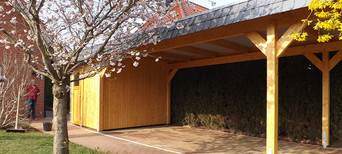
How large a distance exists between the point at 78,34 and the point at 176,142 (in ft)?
10.8

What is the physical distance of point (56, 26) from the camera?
15.7 ft

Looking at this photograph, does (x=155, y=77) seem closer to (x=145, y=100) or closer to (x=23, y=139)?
(x=145, y=100)

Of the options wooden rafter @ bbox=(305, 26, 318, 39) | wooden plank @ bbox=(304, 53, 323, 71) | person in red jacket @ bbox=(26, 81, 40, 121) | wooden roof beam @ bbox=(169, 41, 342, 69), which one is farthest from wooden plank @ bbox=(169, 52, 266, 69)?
person in red jacket @ bbox=(26, 81, 40, 121)

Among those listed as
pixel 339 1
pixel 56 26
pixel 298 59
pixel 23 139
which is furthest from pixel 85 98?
pixel 339 1

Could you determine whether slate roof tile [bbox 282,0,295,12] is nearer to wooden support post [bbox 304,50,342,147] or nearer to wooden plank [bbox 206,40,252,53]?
wooden plank [bbox 206,40,252,53]

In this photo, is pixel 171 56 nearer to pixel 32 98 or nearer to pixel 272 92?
pixel 272 92

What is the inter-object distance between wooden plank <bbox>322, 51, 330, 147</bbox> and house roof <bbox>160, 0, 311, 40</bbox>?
284 cm

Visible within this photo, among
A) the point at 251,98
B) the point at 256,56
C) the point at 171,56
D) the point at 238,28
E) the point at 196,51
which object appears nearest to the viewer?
the point at 238,28

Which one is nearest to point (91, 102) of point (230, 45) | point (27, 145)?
point (27, 145)

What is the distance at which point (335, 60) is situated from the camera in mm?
5617

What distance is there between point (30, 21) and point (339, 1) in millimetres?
3664

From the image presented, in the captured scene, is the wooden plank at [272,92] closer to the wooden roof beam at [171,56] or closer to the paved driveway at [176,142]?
the paved driveway at [176,142]

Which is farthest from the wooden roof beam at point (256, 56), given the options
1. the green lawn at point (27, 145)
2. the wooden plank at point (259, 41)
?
the green lawn at point (27, 145)

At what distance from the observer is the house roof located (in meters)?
3.49
